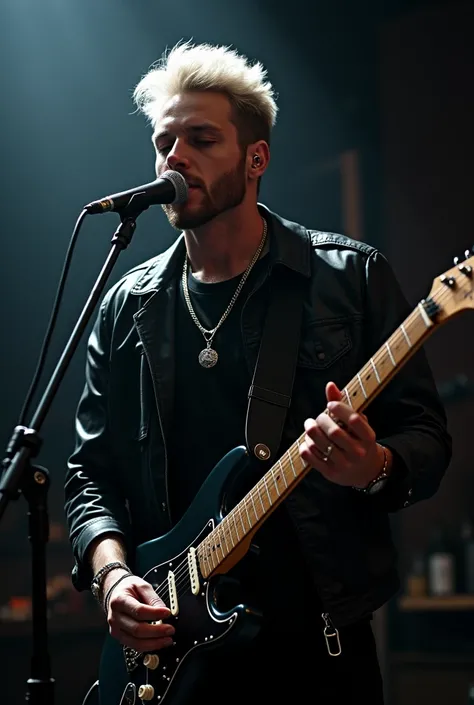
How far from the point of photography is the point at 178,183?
1819 mm

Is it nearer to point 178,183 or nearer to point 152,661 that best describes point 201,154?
point 178,183

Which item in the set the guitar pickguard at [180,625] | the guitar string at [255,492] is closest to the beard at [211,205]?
the guitar string at [255,492]

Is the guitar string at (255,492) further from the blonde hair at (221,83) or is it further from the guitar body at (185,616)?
the blonde hair at (221,83)

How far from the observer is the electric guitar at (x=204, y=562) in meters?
1.46

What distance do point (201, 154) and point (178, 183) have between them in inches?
5.2

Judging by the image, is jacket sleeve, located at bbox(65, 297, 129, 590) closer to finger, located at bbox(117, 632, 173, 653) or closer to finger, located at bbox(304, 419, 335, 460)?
finger, located at bbox(117, 632, 173, 653)

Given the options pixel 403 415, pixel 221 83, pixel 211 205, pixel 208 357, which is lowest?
pixel 403 415

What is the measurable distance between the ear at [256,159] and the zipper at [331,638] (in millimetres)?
916

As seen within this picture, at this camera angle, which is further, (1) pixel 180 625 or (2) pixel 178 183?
(2) pixel 178 183

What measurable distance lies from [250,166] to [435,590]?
2455mm

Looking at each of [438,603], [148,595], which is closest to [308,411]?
[148,595]

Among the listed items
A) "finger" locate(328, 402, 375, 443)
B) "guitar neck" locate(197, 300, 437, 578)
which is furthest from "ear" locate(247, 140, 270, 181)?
"finger" locate(328, 402, 375, 443)

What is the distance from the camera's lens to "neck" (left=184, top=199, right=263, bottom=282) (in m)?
1.97

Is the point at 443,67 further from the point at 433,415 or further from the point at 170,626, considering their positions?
the point at 170,626
